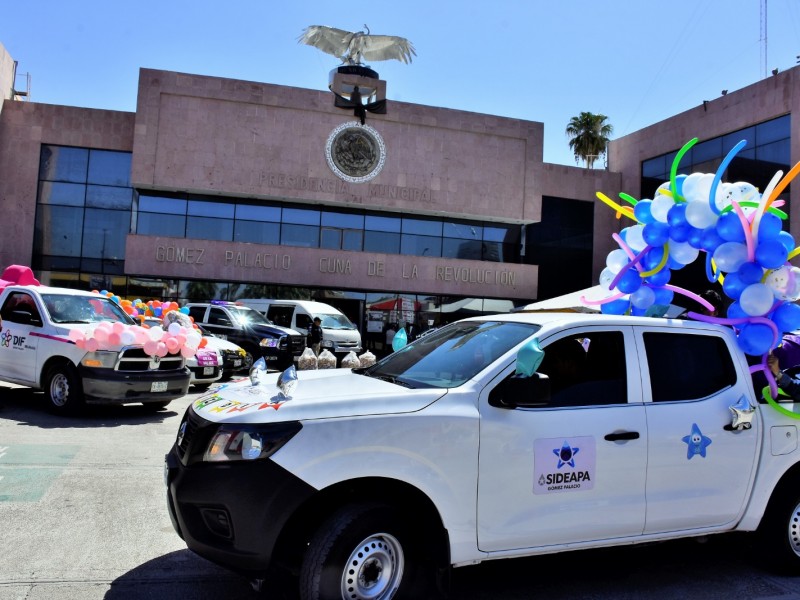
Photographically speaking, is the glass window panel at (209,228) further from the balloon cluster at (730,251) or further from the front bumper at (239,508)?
the front bumper at (239,508)

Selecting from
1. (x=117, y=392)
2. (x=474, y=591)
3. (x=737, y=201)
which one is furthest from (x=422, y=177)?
(x=474, y=591)

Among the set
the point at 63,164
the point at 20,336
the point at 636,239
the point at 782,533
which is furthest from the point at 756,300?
the point at 63,164

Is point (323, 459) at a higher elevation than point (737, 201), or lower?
lower

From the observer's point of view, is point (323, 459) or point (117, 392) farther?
point (117, 392)

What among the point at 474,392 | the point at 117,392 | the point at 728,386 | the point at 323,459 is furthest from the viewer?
the point at 117,392

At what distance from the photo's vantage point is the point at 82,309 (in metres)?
10.0

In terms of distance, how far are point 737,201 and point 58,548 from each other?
5.73 m

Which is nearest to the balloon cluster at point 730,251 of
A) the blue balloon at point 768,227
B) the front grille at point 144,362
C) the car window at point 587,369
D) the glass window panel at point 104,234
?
the blue balloon at point 768,227

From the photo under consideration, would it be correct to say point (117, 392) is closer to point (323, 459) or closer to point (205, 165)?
point (323, 459)

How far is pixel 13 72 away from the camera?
87.6ft

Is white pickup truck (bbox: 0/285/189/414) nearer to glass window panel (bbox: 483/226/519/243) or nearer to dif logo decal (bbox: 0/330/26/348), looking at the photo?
dif logo decal (bbox: 0/330/26/348)

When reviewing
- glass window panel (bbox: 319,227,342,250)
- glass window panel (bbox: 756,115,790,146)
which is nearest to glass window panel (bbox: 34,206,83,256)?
glass window panel (bbox: 319,227,342,250)

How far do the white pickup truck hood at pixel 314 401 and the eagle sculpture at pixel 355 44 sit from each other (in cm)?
2557

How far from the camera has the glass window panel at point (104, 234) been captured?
84.9 feet
